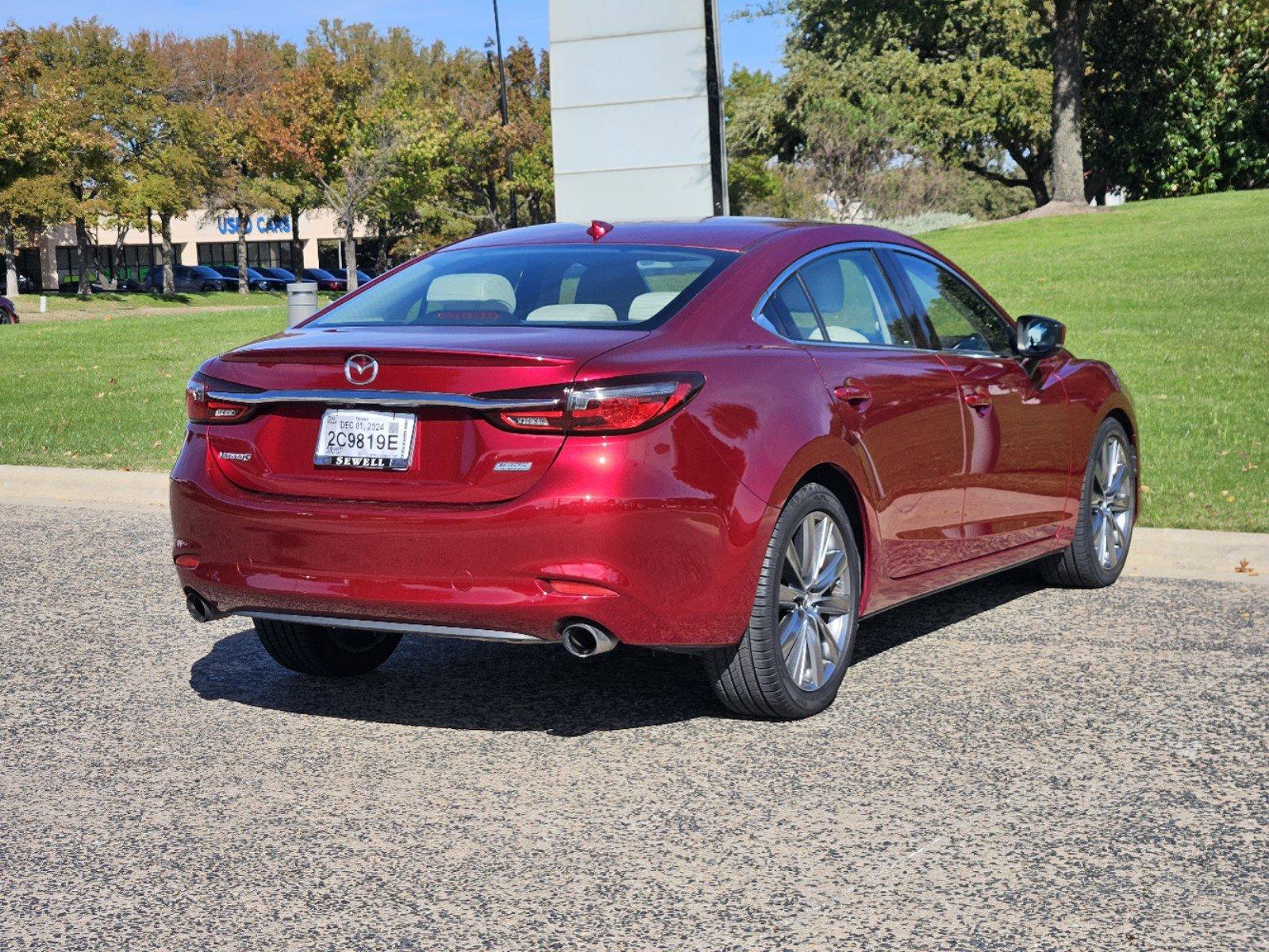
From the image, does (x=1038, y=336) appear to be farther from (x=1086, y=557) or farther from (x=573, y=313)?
(x=573, y=313)

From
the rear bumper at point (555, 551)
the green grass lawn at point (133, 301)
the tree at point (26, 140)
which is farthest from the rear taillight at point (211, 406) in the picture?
the tree at point (26, 140)

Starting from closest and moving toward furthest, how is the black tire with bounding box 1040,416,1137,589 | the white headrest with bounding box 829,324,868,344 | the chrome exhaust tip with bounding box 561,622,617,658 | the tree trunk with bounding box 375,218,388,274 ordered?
1. the chrome exhaust tip with bounding box 561,622,617,658
2. the white headrest with bounding box 829,324,868,344
3. the black tire with bounding box 1040,416,1137,589
4. the tree trunk with bounding box 375,218,388,274

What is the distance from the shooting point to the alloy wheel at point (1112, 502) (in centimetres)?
752

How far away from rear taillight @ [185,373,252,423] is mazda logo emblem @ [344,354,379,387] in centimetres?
41

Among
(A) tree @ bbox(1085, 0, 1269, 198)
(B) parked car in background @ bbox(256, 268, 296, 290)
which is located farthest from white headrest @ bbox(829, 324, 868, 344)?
(B) parked car in background @ bbox(256, 268, 296, 290)

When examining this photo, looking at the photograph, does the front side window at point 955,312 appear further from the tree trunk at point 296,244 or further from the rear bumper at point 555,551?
the tree trunk at point 296,244

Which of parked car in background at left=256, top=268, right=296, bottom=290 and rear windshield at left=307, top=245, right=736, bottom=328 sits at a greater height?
parked car in background at left=256, top=268, right=296, bottom=290

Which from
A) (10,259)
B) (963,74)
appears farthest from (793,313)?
(10,259)

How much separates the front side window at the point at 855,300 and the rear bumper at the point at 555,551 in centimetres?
105

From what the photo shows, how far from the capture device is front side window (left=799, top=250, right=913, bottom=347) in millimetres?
5715

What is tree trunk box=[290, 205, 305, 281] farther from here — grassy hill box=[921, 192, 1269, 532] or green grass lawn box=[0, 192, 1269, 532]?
grassy hill box=[921, 192, 1269, 532]

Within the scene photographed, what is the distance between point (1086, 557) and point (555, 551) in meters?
3.56

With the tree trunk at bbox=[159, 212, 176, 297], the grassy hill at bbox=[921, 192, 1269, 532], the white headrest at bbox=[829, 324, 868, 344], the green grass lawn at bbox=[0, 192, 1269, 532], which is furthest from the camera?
the tree trunk at bbox=[159, 212, 176, 297]

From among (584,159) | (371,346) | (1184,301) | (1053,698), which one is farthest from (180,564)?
(1184,301)
